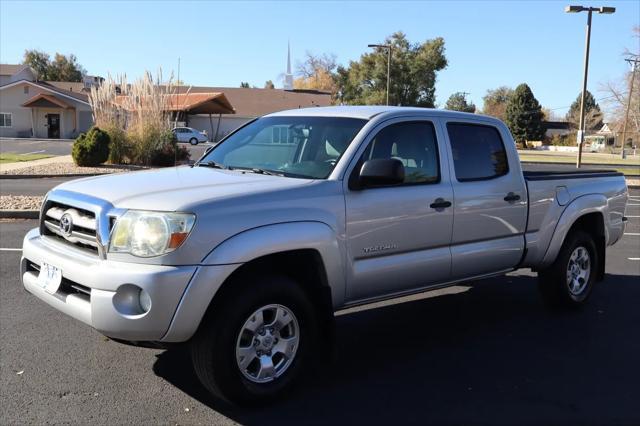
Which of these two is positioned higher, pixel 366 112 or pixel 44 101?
pixel 44 101

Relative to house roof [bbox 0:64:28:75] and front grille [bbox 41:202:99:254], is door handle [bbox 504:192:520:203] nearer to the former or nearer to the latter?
front grille [bbox 41:202:99:254]

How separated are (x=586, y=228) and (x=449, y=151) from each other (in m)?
2.40

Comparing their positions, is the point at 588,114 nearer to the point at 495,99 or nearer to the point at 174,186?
the point at 495,99

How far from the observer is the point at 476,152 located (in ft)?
17.5

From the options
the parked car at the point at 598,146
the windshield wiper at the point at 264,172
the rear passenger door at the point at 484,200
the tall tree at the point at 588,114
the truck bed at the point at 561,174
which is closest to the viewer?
the windshield wiper at the point at 264,172

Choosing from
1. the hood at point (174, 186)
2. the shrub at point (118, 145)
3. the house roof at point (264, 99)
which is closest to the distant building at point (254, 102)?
the house roof at point (264, 99)

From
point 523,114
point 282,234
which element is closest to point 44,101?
point 282,234

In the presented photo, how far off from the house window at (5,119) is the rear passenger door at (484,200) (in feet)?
184

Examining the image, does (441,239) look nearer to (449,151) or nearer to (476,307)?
(449,151)

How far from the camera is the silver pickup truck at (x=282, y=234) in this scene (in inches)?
137

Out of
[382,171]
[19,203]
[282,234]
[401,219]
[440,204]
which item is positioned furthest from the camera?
[19,203]

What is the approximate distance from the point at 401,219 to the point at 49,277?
7.94 ft

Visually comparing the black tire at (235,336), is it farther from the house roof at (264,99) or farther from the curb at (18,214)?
the house roof at (264,99)

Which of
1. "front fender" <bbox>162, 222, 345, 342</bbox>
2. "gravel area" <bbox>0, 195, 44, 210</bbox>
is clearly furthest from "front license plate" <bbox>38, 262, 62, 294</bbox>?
"gravel area" <bbox>0, 195, 44, 210</bbox>
